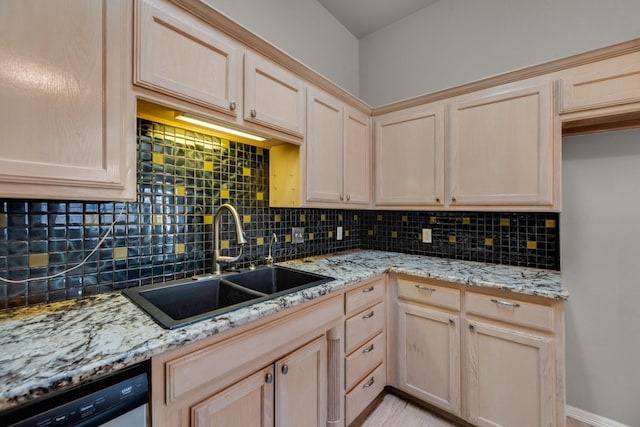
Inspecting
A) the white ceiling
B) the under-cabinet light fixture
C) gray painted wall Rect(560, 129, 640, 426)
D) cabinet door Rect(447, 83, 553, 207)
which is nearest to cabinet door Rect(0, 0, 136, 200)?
the under-cabinet light fixture

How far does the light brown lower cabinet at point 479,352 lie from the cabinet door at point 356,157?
71 centimetres

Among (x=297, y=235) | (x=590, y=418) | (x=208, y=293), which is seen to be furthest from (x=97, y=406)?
(x=590, y=418)

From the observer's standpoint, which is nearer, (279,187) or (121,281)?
(121,281)

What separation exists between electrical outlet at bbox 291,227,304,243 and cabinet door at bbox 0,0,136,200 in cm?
117

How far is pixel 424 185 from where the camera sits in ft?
6.64

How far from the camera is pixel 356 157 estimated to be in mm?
2135

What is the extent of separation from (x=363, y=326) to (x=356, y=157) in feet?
3.99

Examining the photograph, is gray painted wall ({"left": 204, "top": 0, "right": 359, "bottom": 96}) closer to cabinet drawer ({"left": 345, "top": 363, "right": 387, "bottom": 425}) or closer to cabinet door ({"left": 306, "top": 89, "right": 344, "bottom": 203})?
cabinet door ({"left": 306, "top": 89, "right": 344, "bottom": 203})

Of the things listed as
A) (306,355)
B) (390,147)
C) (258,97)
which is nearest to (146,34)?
(258,97)

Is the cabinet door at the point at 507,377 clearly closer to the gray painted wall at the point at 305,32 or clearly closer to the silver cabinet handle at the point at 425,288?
the silver cabinet handle at the point at 425,288

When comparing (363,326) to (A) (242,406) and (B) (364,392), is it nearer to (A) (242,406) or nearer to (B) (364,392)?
(B) (364,392)

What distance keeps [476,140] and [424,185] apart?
1.43 feet

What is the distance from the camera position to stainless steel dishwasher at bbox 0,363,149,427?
0.59m

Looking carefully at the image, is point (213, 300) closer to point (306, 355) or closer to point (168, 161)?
point (306, 355)
